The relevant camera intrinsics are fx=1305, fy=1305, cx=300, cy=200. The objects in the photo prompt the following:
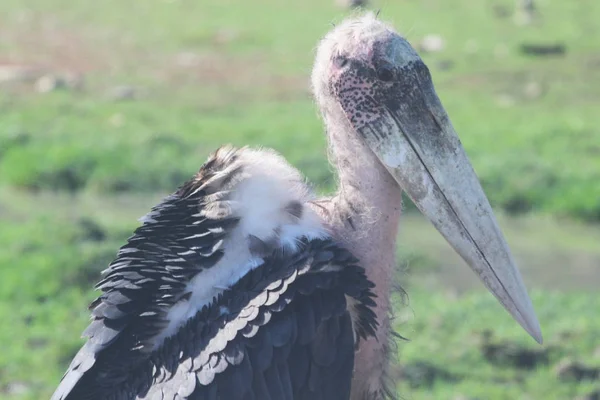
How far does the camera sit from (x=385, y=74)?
356 centimetres

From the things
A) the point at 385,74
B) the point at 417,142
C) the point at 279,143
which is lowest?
the point at 279,143

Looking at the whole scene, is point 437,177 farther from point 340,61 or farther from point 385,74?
point 340,61

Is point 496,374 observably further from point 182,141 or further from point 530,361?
point 182,141

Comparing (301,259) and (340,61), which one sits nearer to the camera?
(301,259)

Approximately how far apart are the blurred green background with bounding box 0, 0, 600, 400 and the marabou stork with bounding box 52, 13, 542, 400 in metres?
0.26

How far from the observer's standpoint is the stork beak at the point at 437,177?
355cm

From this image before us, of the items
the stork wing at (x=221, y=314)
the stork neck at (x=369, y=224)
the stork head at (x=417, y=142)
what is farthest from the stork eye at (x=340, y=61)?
the stork wing at (x=221, y=314)

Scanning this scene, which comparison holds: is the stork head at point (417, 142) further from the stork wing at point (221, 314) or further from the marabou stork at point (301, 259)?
the stork wing at point (221, 314)

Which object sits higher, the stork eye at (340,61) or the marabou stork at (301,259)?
the stork eye at (340,61)

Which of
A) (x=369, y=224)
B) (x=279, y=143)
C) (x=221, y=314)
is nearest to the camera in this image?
(x=221, y=314)

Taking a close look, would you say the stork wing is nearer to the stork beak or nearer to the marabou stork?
the marabou stork

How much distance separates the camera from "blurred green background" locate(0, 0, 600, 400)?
6973 millimetres

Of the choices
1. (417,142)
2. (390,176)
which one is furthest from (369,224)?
(417,142)

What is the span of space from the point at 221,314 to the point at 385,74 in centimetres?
80
